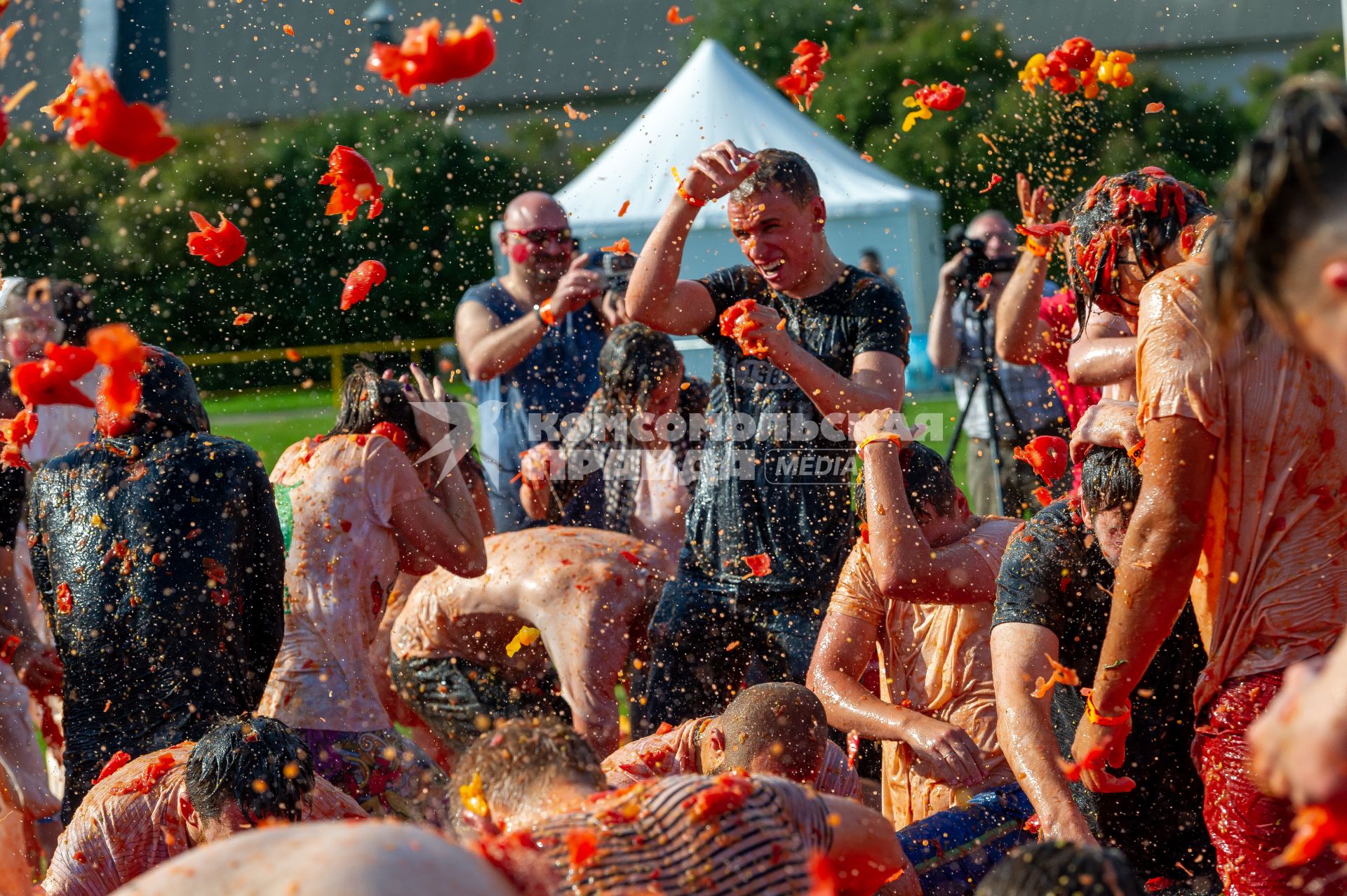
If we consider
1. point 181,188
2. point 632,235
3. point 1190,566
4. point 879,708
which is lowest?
point 879,708

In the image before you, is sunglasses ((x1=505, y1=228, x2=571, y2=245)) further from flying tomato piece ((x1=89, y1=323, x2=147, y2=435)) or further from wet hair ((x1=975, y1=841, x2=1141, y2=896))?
wet hair ((x1=975, y1=841, x2=1141, y2=896))

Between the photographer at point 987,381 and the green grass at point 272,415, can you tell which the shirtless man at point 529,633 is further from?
the green grass at point 272,415

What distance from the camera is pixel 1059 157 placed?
18.3 metres

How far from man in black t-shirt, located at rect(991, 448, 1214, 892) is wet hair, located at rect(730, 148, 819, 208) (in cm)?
158

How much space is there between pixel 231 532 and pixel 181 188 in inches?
1012

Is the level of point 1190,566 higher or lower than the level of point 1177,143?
lower

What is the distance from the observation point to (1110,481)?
3232mm

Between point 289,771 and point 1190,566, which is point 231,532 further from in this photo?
point 1190,566

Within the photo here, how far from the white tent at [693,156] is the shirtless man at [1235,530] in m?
8.75

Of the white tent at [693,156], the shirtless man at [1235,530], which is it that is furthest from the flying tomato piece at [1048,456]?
the white tent at [693,156]

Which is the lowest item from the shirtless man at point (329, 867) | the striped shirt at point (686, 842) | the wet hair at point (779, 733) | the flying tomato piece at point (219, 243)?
the wet hair at point (779, 733)

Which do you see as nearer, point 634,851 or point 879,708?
point 634,851

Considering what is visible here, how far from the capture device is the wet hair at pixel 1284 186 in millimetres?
1551

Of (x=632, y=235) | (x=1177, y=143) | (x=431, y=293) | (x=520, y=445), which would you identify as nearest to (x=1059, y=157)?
(x=1177, y=143)
